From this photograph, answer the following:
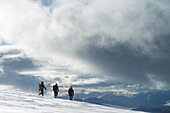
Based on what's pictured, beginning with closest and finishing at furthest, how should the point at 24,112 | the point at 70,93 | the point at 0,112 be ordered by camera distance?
1. the point at 0,112
2. the point at 24,112
3. the point at 70,93

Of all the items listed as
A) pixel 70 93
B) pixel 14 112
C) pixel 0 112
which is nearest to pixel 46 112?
pixel 14 112

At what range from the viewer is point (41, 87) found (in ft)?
121

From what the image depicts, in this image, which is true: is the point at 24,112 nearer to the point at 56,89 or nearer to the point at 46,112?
the point at 46,112

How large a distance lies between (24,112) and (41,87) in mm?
24867

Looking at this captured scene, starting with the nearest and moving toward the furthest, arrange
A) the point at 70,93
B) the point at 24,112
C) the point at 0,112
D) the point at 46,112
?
the point at 0,112 → the point at 24,112 → the point at 46,112 → the point at 70,93

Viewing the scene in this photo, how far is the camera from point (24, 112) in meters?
12.4

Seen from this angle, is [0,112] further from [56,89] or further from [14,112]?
[56,89]

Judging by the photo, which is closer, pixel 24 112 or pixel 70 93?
pixel 24 112

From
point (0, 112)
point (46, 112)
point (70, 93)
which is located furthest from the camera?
point (70, 93)

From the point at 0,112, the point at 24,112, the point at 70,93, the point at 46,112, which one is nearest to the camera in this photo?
the point at 0,112

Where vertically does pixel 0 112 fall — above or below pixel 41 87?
below

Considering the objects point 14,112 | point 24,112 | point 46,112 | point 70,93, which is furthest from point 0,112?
point 70,93

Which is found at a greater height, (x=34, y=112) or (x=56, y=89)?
(x=56, y=89)

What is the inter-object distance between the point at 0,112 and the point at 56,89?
27187 mm
